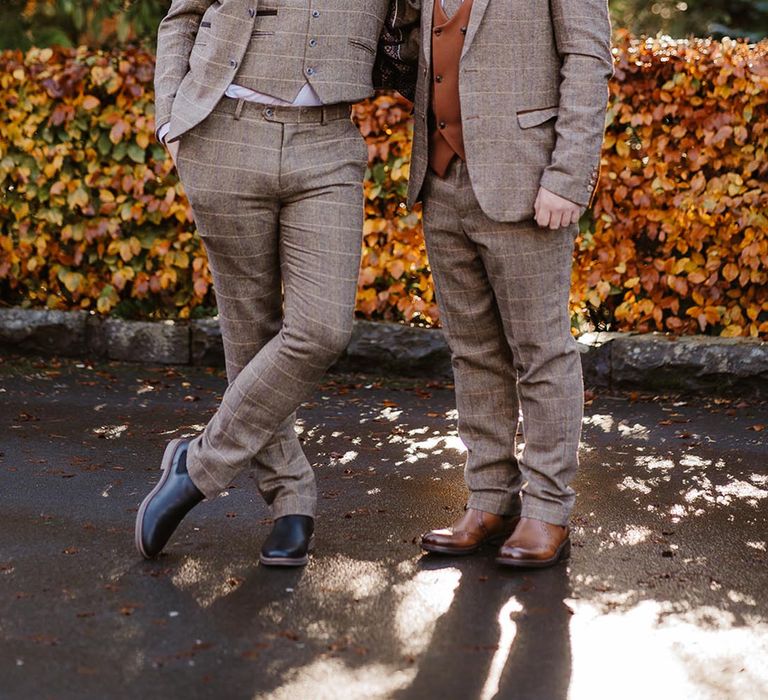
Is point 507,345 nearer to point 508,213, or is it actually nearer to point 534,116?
point 508,213

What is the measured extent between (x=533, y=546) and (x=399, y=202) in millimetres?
3479

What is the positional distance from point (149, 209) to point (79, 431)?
1.93m

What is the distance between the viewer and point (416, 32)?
144 inches

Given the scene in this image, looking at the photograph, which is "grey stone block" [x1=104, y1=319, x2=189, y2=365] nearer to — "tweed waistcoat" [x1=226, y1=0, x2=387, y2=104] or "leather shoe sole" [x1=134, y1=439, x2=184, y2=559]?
"leather shoe sole" [x1=134, y1=439, x2=184, y2=559]

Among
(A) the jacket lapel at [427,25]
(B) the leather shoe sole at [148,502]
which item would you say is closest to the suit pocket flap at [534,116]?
(A) the jacket lapel at [427,25]

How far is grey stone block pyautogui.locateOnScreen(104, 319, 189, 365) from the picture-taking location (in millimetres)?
6945

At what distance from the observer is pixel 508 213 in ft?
11.4

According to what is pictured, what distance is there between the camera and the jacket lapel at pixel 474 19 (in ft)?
11.2

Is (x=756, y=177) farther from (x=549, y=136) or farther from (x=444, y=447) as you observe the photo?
(x=549, y=136)

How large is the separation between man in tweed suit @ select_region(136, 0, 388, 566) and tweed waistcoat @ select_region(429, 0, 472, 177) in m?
0.18

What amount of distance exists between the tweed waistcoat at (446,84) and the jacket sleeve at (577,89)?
270 millimetres

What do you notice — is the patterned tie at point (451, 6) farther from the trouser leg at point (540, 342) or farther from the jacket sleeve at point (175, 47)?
the jacket sleeve at point (175, 47)

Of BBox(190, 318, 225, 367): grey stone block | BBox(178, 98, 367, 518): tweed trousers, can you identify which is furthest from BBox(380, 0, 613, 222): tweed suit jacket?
BBox(190, 318, 225, 367): grey stone block

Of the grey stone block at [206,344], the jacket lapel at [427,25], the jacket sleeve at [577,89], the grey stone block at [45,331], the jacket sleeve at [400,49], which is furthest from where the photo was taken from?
the grey stone block at [45,331]
